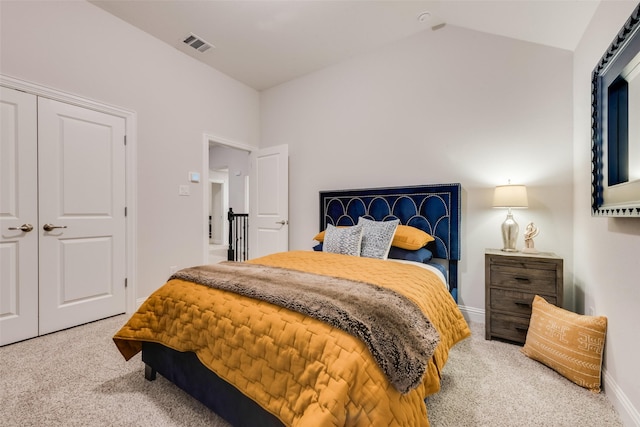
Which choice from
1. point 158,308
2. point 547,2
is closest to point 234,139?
point 158,308

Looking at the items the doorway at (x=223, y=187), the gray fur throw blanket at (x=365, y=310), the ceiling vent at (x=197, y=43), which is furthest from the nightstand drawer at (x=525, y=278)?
the doorway at (x=223, y=187)

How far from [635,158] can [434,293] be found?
1.17 metres

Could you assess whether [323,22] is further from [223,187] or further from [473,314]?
[223,187]

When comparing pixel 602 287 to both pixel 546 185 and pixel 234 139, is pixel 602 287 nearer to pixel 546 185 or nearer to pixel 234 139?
pixel 546 185

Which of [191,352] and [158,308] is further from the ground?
[158,308]

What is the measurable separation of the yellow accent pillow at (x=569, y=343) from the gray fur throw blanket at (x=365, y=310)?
1154 mm

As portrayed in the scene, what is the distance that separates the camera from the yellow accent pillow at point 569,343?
1597mm


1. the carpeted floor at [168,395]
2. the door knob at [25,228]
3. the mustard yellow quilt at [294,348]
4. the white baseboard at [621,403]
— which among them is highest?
the door knob at [25,228]

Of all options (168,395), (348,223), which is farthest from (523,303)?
(168,395)

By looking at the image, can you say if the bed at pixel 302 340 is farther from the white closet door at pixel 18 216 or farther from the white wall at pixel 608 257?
the white closet door at pixel 18 216

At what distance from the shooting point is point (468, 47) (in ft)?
8.95

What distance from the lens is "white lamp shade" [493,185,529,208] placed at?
2281 millimetres

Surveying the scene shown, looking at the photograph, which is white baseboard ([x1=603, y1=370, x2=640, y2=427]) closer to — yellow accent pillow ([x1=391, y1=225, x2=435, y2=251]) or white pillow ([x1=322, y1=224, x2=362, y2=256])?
yellow accent pillow ([x1=391, y1=225, x2=435, y2=251])

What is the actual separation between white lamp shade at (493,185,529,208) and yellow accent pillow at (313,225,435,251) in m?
0.66
